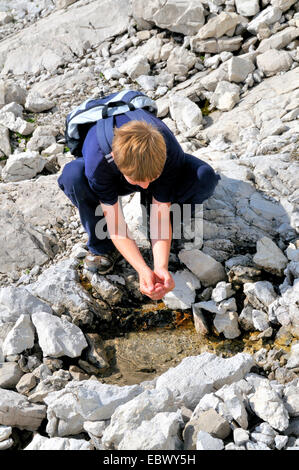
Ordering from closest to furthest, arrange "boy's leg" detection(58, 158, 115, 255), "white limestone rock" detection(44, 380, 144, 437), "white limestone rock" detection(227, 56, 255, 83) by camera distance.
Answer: "white limestone rock" detection(44, 380, 144, 437) < "boy's leg" detection(58, 158, 115, 255) < "white limestone rock" detection(227, 56, 255, 83)

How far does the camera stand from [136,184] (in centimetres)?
353

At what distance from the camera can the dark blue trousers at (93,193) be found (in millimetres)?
4148

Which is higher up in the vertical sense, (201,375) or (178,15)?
(178,15)

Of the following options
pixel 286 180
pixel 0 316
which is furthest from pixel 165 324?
pixel 286 180

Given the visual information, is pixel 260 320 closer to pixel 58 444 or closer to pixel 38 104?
Answer: pixel 58 444

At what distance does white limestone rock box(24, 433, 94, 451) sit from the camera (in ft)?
10.1

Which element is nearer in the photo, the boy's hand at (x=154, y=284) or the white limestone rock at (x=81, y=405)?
the white limestone rock at (x=81, y=405)

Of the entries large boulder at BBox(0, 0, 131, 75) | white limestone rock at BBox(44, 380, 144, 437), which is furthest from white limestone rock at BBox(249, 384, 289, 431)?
large boulder at BBox(0, 0, 131, 75)

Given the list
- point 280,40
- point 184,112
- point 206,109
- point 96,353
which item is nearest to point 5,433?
point 96,353

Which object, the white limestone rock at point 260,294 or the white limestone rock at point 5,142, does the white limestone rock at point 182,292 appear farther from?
the white limestone rock at point 5,142

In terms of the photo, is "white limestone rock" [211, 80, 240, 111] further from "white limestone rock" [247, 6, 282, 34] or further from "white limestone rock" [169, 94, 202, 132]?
"white limestone rock" [247, 6, 282, 34]

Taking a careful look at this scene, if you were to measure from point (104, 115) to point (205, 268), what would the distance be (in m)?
1.60

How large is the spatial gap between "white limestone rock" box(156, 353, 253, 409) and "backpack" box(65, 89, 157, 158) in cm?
160

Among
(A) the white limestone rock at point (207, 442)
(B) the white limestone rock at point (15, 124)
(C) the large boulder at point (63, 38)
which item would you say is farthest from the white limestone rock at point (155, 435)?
(C) the large boulder at point (63, 38)
